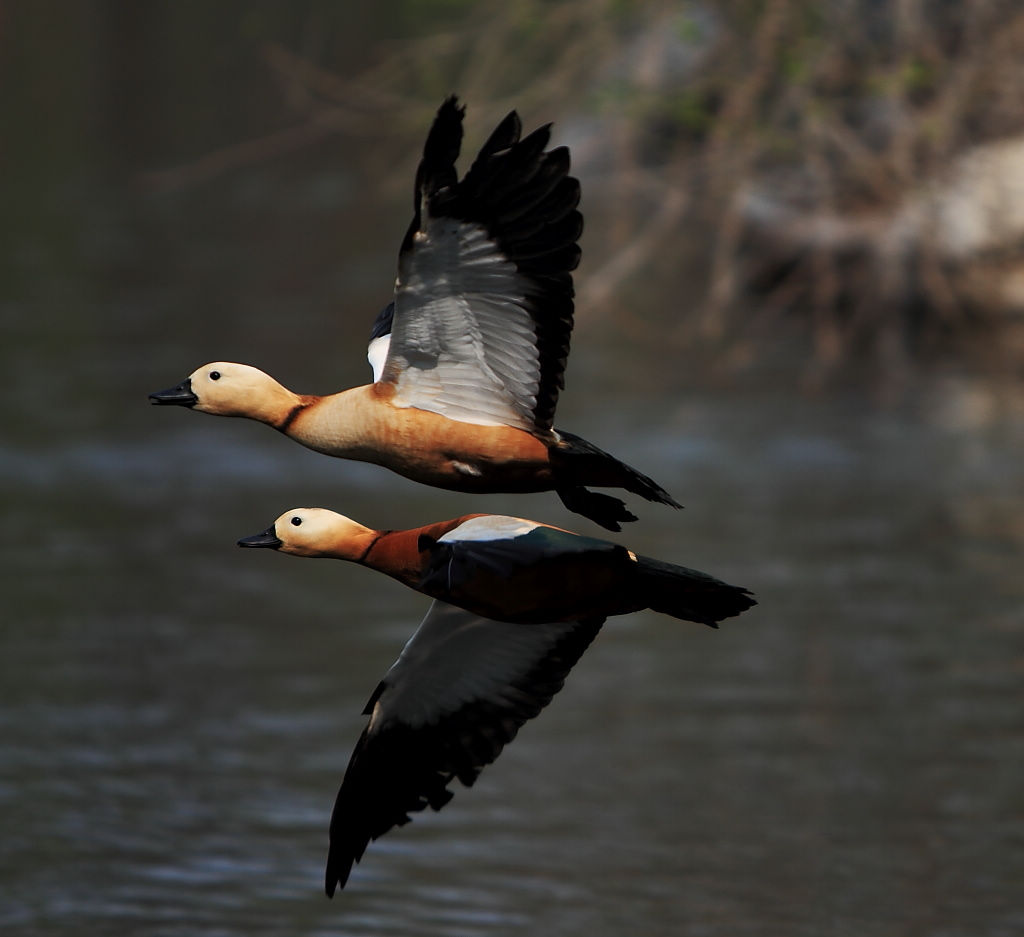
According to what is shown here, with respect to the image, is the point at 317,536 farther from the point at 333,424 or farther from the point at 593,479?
the point at 593,479

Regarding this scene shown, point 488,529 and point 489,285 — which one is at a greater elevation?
point 489,285

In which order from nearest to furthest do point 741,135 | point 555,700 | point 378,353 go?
1. point 378,353
2. point 555,700
3. point 741,135

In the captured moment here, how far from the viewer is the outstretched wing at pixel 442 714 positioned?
496cm

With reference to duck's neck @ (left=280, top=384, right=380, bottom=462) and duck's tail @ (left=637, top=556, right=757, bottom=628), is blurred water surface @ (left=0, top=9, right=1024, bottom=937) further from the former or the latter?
duck's neck @ (left=280, top=384, right=380, bottom=462)

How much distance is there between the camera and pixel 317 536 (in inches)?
172

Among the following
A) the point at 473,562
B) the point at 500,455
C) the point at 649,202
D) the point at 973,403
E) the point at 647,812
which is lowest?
the point at 473,562

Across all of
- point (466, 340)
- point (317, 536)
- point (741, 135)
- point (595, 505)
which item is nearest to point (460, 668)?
point (317, 536)

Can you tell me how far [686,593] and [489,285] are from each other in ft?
2.63

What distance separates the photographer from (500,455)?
4.16 meters

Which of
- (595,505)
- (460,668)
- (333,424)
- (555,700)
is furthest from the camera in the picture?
(555,700)

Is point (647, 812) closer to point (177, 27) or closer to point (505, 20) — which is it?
point (505, 20)

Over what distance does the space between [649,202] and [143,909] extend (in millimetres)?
12945

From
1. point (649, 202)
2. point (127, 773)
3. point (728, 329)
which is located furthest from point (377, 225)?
point (127, 773)

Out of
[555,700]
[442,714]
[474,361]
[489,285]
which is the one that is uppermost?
[555,700]
